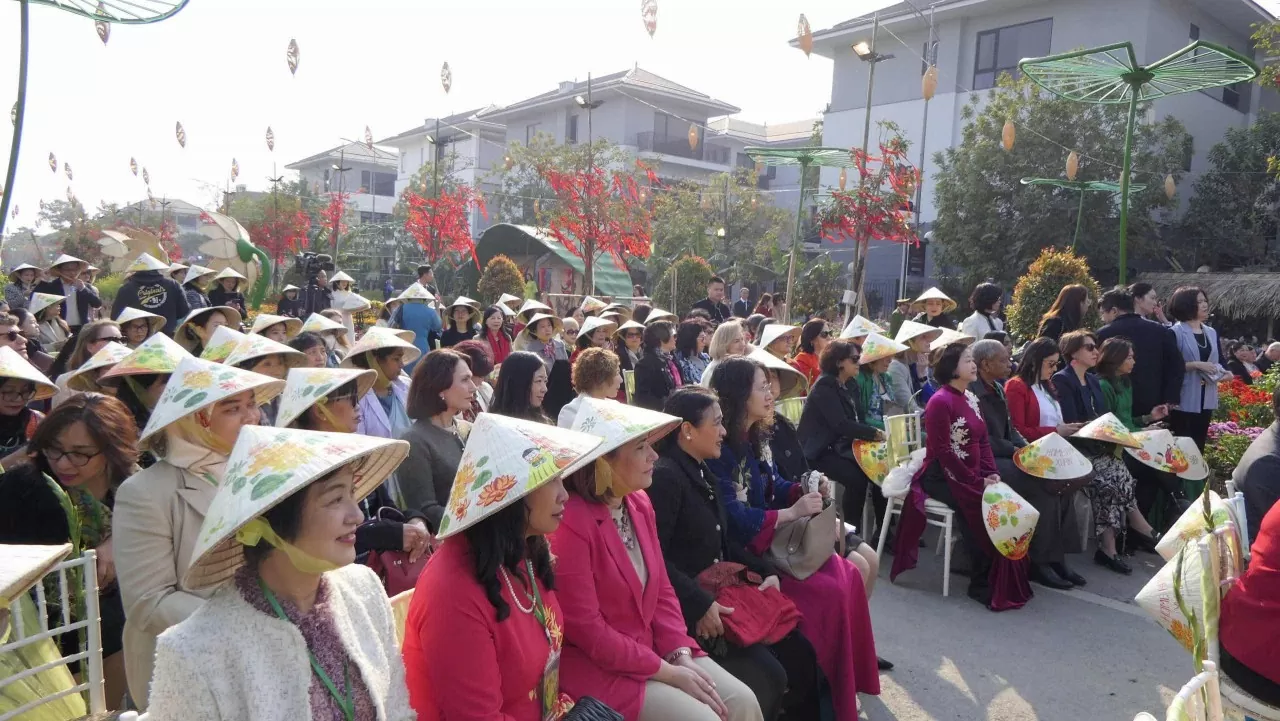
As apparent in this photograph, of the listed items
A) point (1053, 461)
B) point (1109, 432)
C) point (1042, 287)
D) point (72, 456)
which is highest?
point (1042, 287)

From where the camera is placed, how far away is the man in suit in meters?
9.76

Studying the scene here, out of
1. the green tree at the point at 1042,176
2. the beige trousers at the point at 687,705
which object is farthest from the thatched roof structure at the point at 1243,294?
the beige trousers at the point at 687,705

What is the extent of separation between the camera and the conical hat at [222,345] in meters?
4.61

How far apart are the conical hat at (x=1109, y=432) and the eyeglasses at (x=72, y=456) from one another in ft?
18.2

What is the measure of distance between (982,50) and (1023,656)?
74.8 feet

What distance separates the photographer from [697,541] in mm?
3533

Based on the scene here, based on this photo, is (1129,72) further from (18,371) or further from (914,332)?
(18,371)

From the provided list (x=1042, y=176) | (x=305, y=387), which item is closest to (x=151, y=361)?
(x=305, y=387)

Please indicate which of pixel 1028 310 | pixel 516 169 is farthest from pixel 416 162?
pixel 1028 310

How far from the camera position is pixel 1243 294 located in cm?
1680

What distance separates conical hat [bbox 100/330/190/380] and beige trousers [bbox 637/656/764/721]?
8.18 feet

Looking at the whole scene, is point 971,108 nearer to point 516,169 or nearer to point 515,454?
point 516,169

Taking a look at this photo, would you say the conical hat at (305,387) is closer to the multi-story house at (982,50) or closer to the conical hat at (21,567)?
the conical hat at (21,567)

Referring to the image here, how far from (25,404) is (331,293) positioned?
7477mm
